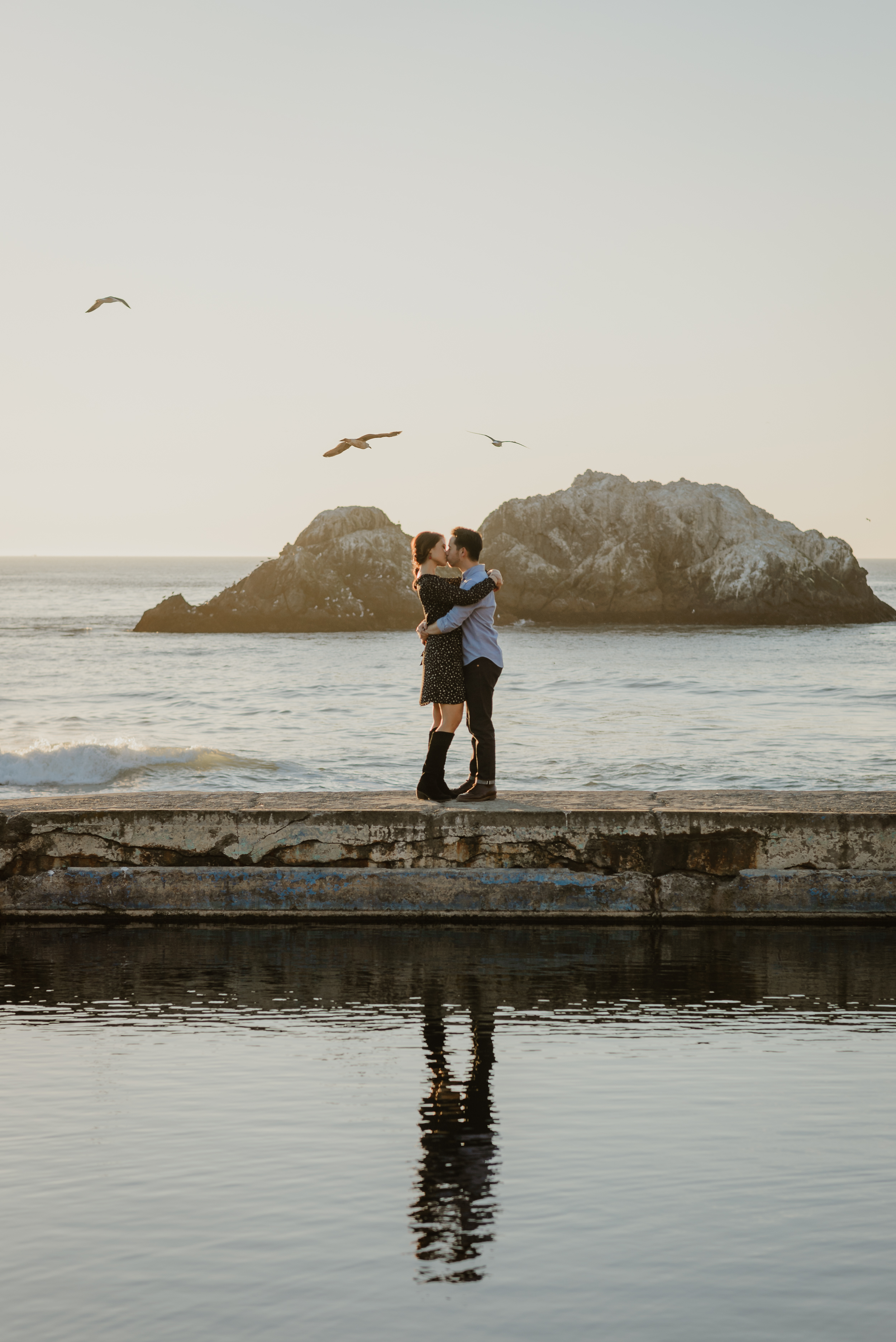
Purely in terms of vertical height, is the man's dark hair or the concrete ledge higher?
the man's dark hair

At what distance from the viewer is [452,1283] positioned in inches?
106

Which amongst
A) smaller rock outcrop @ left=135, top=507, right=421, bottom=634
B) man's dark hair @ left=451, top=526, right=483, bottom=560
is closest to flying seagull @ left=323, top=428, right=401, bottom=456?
Answer: man's dark hair @ left=451, top=526, right=483, bottom=560

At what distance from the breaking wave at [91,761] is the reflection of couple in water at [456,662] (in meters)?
6.52

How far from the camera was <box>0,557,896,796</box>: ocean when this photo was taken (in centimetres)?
1238

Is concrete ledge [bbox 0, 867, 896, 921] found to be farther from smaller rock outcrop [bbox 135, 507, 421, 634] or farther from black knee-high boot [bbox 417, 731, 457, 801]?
smaller rock outcrop [bbox 135, 507, 421, 634]

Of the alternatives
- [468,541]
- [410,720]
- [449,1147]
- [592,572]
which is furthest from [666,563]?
[449,1147]

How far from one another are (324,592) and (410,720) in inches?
1837

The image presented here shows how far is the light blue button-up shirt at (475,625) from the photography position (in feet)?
21.4

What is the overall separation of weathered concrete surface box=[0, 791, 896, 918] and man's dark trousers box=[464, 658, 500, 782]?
0.40 metres

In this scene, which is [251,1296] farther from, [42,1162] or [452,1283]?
[42,1162]

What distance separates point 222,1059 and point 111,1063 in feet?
1.16

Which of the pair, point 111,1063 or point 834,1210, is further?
point 111,1063

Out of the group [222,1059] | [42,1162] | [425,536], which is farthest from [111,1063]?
[425,536]

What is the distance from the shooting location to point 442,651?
21.8 feet
